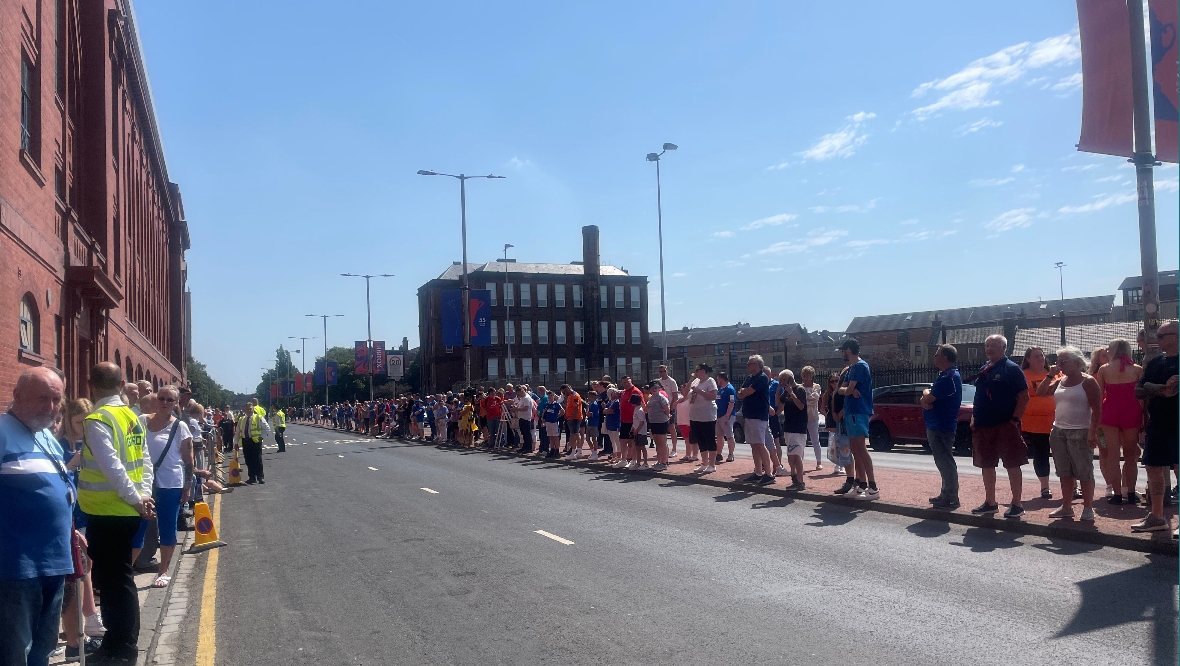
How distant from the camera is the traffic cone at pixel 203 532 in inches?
410

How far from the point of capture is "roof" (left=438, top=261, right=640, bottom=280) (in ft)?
270

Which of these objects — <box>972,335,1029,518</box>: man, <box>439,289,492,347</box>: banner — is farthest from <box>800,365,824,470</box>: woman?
<box>439,289,492,347</box>: banner

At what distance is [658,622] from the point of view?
6.36m

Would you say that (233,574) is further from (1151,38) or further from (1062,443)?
(1151,38)

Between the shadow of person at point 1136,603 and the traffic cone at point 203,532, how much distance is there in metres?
8.57

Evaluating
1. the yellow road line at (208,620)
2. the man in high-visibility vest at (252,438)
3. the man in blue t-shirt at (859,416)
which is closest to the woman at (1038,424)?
the man in blue t-shirt at (859,416)

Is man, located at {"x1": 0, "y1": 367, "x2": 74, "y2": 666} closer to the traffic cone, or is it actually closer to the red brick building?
the traffic cone

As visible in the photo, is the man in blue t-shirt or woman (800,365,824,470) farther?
woman (800,365,824,470)

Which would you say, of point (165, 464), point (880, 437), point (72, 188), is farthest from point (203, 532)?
point (880, 437)

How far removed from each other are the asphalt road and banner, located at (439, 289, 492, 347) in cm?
2453

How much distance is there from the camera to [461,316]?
3744 centimetres

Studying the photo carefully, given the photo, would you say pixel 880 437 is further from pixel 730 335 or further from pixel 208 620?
pixel 730 335

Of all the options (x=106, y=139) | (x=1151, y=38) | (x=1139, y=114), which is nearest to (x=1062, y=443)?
(x=1139, y=114)

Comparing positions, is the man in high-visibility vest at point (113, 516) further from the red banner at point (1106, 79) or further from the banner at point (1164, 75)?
the red banner at point (1106, 79)
